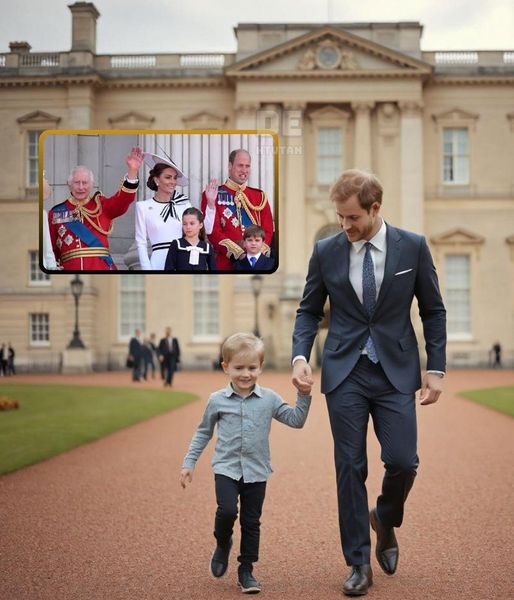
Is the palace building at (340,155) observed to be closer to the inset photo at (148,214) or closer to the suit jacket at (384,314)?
the suit jacket at (384,314)

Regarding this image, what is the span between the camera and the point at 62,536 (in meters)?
6.61

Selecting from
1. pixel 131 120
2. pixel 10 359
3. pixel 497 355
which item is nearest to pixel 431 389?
pixel 10 359

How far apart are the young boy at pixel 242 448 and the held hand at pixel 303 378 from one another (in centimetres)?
15

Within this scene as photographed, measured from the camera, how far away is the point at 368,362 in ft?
16.6

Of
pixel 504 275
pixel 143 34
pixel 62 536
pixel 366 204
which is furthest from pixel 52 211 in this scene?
pixel 504 275

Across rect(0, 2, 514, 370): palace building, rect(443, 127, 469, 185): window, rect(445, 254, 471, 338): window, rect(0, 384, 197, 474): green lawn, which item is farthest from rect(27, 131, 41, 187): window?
rect(443, 127, 469, 185): window

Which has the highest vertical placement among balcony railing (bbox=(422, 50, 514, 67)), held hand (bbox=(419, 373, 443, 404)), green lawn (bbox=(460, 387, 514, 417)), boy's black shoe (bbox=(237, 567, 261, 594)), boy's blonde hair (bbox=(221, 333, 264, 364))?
balcony railing (bbox=(422, 50, 514, 67))

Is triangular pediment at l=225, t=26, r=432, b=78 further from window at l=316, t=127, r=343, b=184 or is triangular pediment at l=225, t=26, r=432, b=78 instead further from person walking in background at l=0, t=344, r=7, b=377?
person walking in background at l=0, t=344, r=7, b=377

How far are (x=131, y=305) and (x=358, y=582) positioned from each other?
1285 inches

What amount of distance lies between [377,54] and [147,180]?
33.1m

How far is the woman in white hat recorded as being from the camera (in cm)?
405

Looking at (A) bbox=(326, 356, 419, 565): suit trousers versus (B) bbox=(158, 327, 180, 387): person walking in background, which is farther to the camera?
(B) bbox=(158, 327, 180, 387): person walking in background

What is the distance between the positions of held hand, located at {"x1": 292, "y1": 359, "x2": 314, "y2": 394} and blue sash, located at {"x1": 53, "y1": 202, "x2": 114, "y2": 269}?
1.28 metres

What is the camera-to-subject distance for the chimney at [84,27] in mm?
15528
